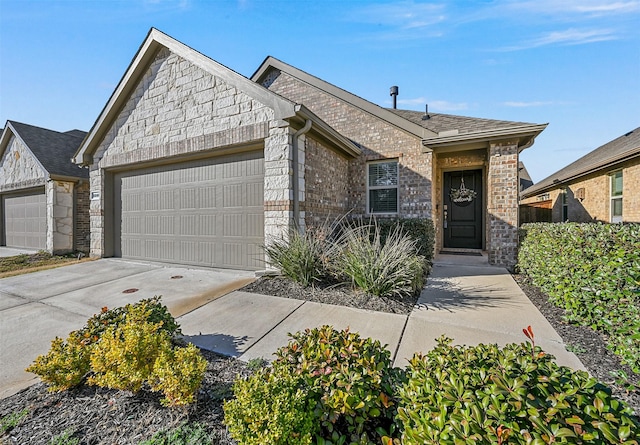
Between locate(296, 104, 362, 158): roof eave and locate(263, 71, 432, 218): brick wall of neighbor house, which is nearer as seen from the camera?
locate(296, 104, 362, 158): roof eave

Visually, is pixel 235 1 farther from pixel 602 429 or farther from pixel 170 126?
pixel 602 429

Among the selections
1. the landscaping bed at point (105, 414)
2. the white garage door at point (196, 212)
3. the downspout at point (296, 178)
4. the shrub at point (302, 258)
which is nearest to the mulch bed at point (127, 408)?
the landscaping bed at point (105, 414)

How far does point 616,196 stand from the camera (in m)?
7.94

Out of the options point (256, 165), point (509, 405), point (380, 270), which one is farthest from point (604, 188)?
point (509, 405)

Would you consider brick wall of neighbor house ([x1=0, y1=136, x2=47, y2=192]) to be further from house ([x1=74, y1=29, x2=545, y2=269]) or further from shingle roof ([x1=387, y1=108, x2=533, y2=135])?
shingle roof ([x1=387, y1=108, x2=533, y2=135])

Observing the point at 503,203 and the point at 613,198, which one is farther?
the point at 613,198

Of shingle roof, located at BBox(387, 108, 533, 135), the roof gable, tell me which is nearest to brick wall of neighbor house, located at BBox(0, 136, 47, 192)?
the roof gable

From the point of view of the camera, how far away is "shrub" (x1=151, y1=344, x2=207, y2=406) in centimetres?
169

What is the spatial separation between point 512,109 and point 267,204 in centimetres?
934

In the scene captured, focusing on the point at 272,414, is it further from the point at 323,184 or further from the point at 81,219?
the point at 81,219

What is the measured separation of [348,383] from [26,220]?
15.3 m

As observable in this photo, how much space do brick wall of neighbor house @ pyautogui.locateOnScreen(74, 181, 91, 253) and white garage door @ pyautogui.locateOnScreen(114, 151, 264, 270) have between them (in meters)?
3.56

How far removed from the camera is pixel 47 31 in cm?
537

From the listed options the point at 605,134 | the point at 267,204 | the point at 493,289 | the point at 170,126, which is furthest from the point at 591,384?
the point at 605,134
